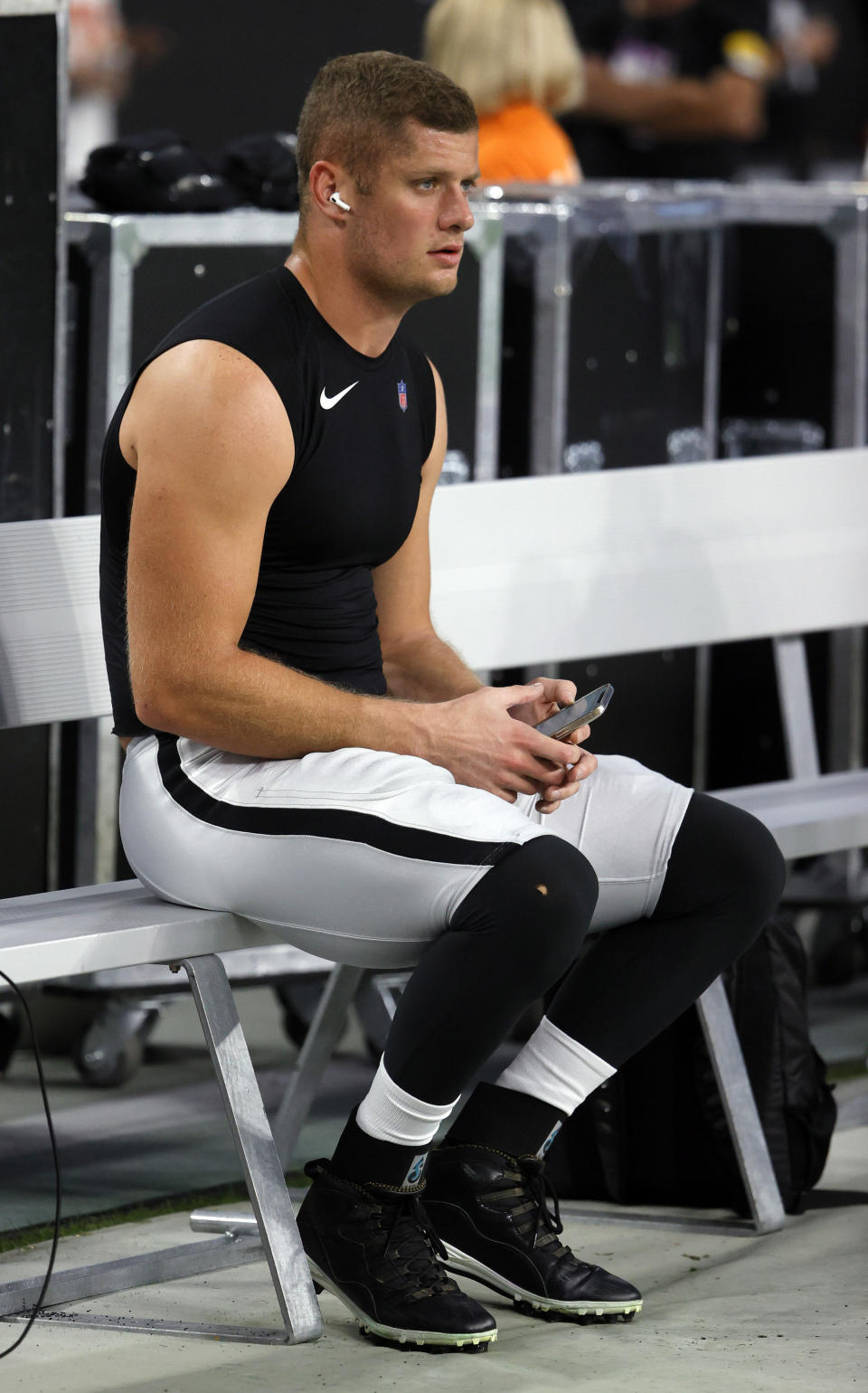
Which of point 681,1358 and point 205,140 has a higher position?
point 205,140

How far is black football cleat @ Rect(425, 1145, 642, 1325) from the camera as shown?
2471mm

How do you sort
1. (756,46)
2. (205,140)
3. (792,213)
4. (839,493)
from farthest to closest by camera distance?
(756,46) → (205,140) → (792,213) → (839,493)

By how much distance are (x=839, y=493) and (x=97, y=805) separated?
1.26 m

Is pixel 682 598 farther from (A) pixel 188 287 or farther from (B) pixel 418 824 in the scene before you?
(B) pixel 418 824

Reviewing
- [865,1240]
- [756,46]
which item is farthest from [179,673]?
[756,46]

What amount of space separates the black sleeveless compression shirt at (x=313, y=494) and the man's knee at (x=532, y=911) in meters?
0.37

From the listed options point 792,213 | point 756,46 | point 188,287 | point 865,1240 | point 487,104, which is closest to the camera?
point 865,1240

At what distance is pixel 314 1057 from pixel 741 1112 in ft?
1.72

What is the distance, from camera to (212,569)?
235 cm

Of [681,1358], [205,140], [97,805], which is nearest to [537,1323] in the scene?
[681,1358]

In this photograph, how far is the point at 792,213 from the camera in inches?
163

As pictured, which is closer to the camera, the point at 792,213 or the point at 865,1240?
the point at 865,1240

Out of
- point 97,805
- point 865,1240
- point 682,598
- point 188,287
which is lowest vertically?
point 865,1240

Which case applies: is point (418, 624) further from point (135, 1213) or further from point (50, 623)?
point (135, 1213)
